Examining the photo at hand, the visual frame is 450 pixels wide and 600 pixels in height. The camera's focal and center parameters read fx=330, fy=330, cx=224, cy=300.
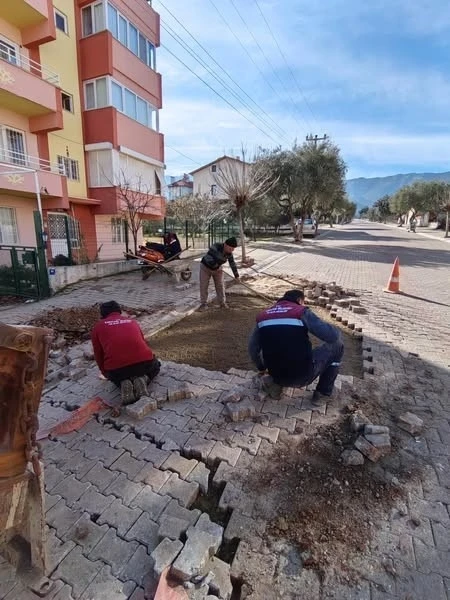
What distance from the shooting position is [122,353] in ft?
10.7

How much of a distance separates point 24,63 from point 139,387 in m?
12.9

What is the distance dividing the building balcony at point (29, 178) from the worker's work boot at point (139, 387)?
8202 mm

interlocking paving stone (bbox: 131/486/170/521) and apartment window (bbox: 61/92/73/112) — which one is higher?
apartment window (bbox: 61/92/73/112)

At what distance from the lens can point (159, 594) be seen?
1.54m

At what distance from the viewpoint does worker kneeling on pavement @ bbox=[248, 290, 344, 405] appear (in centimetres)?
295

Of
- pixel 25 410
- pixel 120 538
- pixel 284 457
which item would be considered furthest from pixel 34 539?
pixel 284 457

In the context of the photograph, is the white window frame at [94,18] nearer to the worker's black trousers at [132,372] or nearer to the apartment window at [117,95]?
the apartment window at [117,95]

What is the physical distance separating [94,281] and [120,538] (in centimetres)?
933

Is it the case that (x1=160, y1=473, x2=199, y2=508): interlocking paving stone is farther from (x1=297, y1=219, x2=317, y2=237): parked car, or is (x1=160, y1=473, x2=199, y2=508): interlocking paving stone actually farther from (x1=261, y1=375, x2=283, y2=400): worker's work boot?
(x1=297, y1=219, x2=317, y2=237): parked car

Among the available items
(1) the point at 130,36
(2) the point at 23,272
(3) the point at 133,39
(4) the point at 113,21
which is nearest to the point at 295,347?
(2) the point at 23,272

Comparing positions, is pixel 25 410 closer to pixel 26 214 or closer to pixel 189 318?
pixel 189 318

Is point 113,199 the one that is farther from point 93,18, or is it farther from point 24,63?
point 93,18

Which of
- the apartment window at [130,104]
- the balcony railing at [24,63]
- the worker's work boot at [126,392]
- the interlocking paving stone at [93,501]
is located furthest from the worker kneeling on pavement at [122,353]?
the apartment window at [130,104]

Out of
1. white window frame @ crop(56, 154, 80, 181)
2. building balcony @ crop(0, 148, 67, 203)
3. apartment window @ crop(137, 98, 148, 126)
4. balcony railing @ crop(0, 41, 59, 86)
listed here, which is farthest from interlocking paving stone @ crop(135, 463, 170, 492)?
apartment window @ crop(137, 98, 148, 126)
